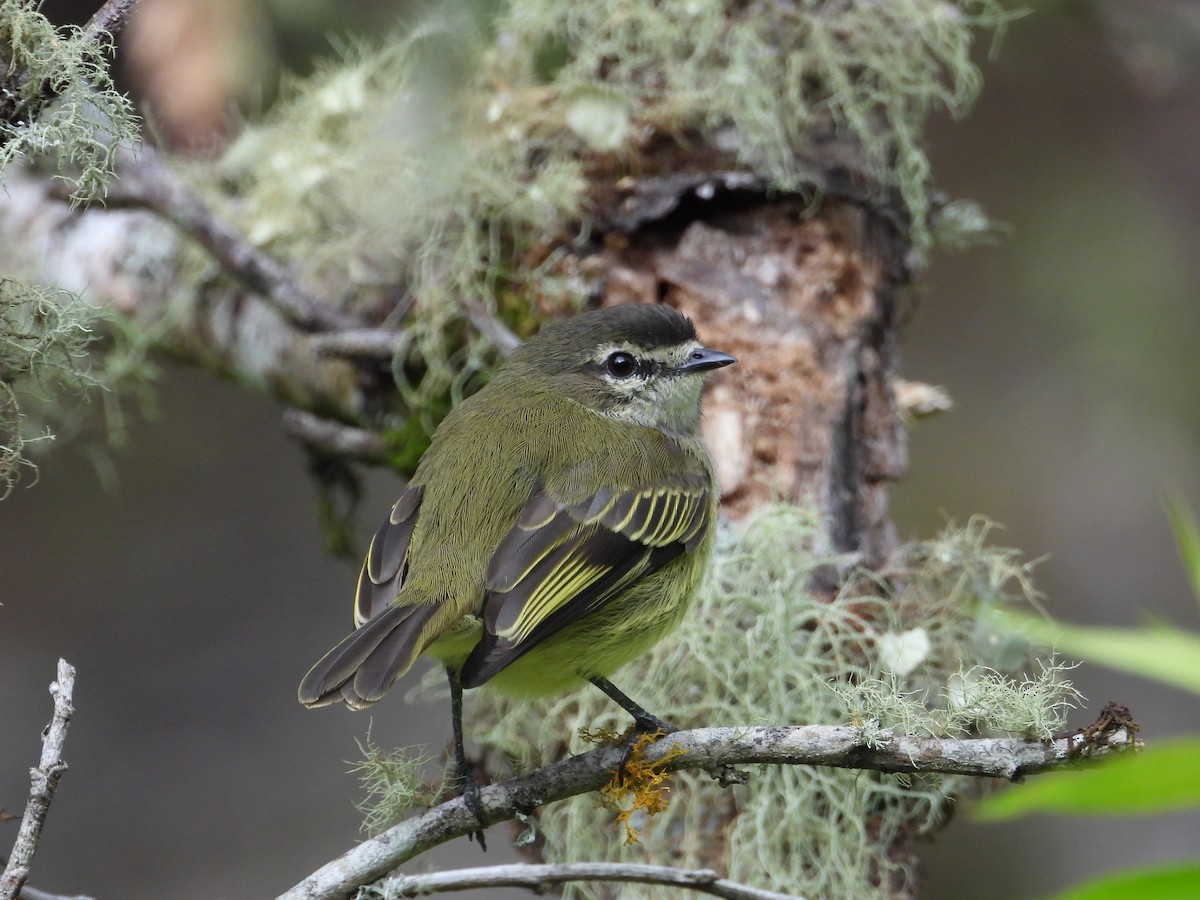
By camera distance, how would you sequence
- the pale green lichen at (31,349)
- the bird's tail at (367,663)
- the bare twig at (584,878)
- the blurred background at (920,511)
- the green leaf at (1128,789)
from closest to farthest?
the green leaf at (1128,789) < the bare twig at (584,878) < the pale green lichen at (31,349) < the bird's tail at (367,663) < the blurred background at (920,511)

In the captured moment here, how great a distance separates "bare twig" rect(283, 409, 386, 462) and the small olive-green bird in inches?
32.0

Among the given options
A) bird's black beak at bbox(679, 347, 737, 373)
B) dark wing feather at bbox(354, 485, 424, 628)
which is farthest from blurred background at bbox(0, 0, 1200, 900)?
dark wing feather at bbox(354, 485, 424, 628)

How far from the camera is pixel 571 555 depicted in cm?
301

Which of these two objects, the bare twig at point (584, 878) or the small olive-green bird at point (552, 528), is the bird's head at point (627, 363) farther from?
the bare twig at point (584, 878)

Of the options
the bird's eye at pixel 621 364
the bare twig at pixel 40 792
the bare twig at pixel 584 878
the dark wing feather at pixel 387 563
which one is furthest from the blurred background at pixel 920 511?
the bare twig at pixel 584 878

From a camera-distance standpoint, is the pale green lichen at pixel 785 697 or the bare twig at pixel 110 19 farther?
the pale green lichen at pixel 785 697

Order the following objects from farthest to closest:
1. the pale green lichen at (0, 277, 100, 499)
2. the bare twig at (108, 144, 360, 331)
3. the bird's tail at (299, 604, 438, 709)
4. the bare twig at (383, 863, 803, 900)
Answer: the bare twig at (108, 144, 360, 331)
the bird's tail at (299, 604, 438, 709)
the pale green lichen at (0, 277, 100, 499)
the bare twig at (383, 863, 803, 900)

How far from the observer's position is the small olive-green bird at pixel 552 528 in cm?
278

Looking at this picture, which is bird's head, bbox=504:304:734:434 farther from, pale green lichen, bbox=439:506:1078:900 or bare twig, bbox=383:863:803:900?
bare twig, bbox=383:863:803:900

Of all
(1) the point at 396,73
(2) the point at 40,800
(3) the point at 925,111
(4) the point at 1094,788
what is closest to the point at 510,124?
(1) the point at 396,73

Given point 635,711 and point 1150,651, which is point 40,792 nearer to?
point 635,711

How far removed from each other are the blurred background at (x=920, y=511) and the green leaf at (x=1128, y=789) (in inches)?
187

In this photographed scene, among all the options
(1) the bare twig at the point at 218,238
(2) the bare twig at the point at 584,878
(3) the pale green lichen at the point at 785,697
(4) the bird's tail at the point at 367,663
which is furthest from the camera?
(1) the bare twig at the point at 218,238

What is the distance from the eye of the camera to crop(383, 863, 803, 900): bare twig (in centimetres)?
218
